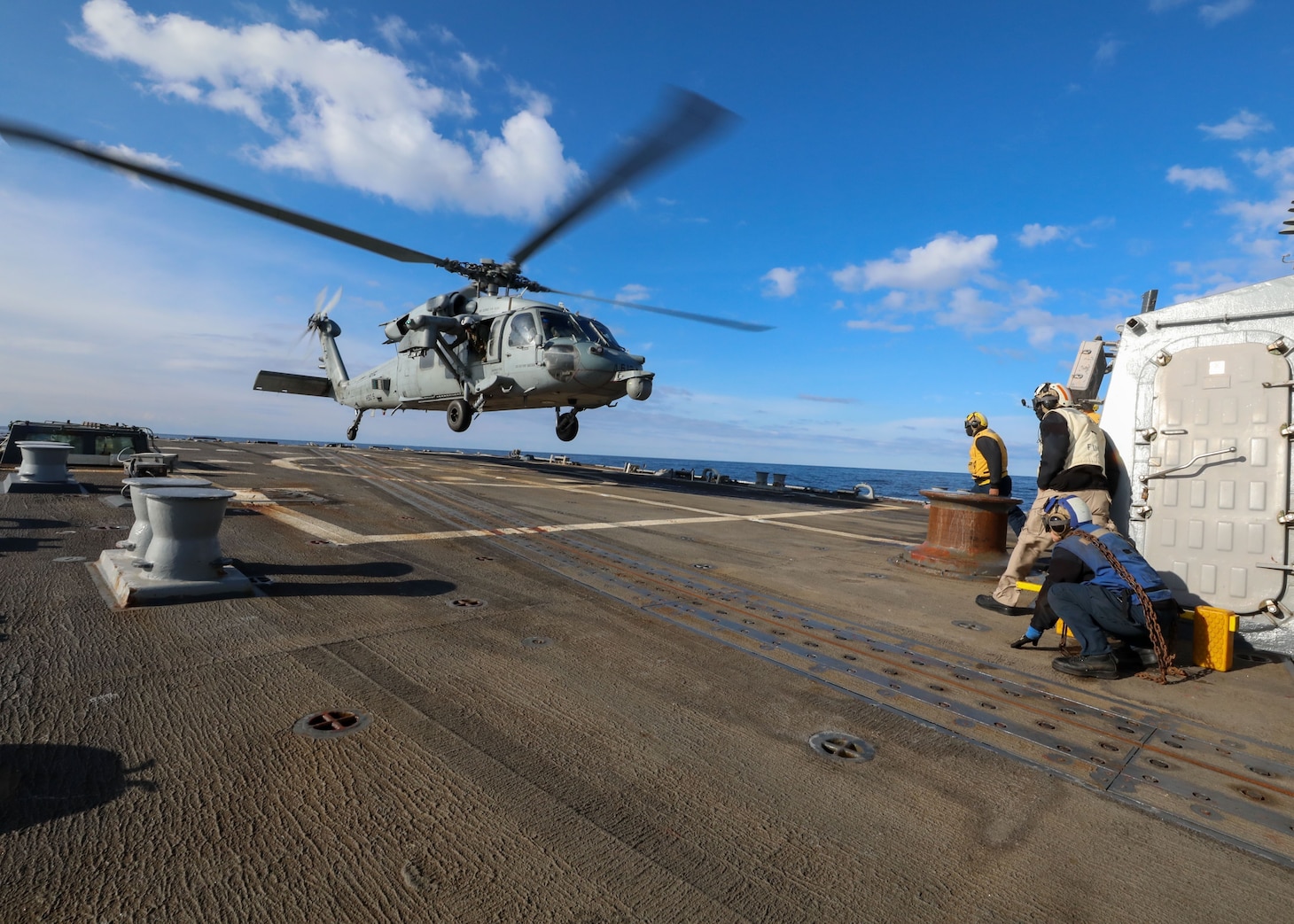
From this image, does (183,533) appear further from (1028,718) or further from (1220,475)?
(1220,475)

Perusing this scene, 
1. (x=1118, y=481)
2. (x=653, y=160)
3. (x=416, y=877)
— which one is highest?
(x=653, y=160)

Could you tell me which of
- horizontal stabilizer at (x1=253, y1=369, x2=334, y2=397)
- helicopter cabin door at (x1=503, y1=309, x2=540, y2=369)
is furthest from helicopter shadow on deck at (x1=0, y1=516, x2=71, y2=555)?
horizontal stabilizer at (x1=253, y1=369, x2=334, y2=397)

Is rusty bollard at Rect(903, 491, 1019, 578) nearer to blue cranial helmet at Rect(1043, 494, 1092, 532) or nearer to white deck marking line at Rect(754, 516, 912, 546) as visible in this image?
white deck marking line at Rect(754, 516, 912, 546)

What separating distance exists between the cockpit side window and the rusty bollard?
9854mm

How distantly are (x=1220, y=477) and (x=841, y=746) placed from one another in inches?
159

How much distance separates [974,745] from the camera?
279 cm

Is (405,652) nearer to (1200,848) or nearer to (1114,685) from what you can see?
(1200,848)

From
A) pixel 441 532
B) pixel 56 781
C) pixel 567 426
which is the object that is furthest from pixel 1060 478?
pixel 567 426

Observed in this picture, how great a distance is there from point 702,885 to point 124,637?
11.5ft

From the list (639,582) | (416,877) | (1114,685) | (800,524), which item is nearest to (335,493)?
(639,582)

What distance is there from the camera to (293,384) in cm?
2281

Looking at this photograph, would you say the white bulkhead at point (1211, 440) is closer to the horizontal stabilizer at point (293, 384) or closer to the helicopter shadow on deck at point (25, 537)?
the helicopter shadow on deck at point (25, 537)

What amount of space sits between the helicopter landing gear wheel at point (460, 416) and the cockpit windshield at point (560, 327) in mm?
3376

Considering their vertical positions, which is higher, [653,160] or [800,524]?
[653,160]
